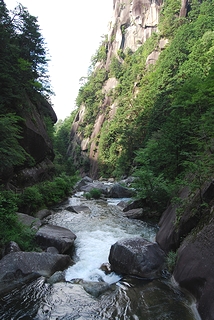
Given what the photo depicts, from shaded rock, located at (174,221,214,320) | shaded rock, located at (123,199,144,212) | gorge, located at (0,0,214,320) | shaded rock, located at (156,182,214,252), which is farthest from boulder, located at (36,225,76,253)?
shaded rock, located at (123,199,144,212)

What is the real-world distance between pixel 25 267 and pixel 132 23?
72238mm

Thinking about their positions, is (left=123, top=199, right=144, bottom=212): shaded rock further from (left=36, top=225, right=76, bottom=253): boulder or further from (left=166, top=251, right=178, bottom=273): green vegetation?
(left=166, top=251, right=178, bottom=273): green vegetation

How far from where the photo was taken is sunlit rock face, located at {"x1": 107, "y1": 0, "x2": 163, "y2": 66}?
5572cm

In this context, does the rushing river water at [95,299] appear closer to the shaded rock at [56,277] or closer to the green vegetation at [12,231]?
the shaded rock at [56,277]

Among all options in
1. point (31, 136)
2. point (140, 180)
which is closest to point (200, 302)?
point (140, 180)

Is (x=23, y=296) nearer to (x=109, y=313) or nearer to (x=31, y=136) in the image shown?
(x=109, y=313)

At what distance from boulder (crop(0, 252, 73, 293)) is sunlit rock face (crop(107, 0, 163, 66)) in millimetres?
62394

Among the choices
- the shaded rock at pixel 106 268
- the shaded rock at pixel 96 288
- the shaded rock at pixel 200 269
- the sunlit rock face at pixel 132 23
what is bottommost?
the shaded rock at pixel 106 268

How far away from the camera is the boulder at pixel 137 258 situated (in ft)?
19.3

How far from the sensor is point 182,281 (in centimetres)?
500

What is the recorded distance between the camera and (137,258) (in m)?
6.03

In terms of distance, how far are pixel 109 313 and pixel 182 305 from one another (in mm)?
1571

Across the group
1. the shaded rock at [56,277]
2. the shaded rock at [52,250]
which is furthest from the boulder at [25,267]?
the shaded rock at [52,250]

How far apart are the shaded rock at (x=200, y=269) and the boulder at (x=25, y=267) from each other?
3.40m
